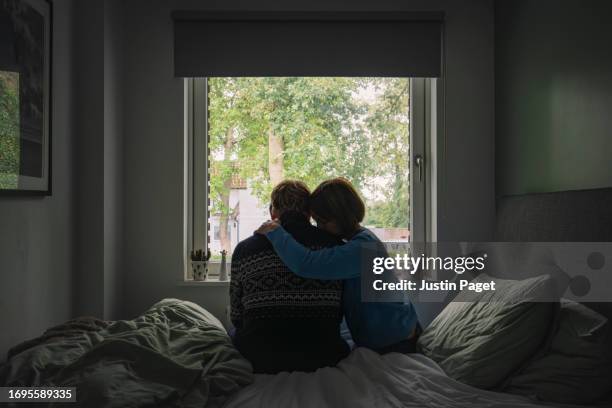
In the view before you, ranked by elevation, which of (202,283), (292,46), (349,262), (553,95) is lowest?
(202,283)

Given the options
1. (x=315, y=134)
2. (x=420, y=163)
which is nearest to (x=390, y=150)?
(x=420, y=163)

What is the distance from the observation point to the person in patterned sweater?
1.72 m

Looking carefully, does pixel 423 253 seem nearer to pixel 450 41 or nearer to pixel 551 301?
pixel 450 41

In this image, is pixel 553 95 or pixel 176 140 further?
pixel 176 140

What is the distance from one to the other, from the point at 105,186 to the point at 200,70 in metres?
0.83

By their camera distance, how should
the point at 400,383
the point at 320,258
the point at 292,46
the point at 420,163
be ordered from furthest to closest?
the point at 420,163, the point at 292,46, the point at 320,258, the point at 400,383

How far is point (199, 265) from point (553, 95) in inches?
78.7

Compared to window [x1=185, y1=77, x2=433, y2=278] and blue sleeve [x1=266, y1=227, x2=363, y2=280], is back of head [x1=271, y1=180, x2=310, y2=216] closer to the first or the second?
blue sleeve [x1=266, y1=227, x2=363, y2=280]

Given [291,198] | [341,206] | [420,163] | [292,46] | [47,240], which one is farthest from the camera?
[420,163]

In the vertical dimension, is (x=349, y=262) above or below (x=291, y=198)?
below

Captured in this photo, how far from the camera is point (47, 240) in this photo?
7.52 feet

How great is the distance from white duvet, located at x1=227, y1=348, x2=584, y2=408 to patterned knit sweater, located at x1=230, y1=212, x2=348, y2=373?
61 millimetres

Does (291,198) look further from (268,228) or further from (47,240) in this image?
(47,240)

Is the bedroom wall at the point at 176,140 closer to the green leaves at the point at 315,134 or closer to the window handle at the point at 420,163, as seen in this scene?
the window handle at the point at 420,163
